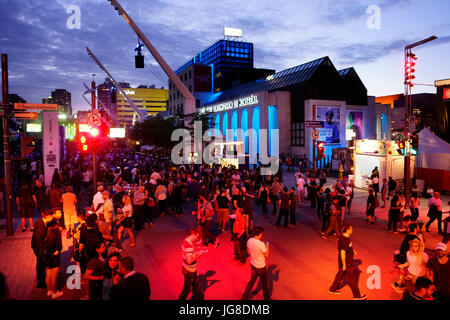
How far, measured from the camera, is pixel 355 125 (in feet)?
150

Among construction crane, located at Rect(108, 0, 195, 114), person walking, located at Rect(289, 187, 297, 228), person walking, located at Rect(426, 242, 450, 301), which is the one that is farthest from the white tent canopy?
person walking, located at Rect(426, 242, 450, 301)

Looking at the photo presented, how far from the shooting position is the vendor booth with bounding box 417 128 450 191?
2067 centimetres

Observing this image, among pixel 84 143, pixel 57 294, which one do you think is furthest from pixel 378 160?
pixel 57 294

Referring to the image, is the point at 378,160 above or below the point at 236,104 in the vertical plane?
below

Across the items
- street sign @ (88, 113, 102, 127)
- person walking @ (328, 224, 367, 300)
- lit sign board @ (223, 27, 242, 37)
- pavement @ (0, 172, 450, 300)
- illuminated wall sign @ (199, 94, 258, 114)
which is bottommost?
pavement @ (0, 172, 450, 300)

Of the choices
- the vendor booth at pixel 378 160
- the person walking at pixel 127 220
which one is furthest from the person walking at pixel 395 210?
the person walking at pixel 127 220

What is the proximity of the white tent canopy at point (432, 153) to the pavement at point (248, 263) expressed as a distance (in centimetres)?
1088

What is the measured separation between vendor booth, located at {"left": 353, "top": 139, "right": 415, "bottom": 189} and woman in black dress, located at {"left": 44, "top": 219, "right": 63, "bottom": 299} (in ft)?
55.3

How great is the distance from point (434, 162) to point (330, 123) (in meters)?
19.9

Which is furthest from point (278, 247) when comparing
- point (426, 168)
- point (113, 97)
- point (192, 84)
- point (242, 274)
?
point (192, 84)

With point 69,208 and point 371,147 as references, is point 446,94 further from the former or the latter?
point 69,208

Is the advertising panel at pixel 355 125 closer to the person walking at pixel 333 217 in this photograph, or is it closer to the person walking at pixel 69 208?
the person walking at pixel 333 217

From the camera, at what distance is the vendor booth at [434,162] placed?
20672 millimetres

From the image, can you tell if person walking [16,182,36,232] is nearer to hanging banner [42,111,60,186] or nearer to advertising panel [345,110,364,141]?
hanging banner [42,111,60,186]
